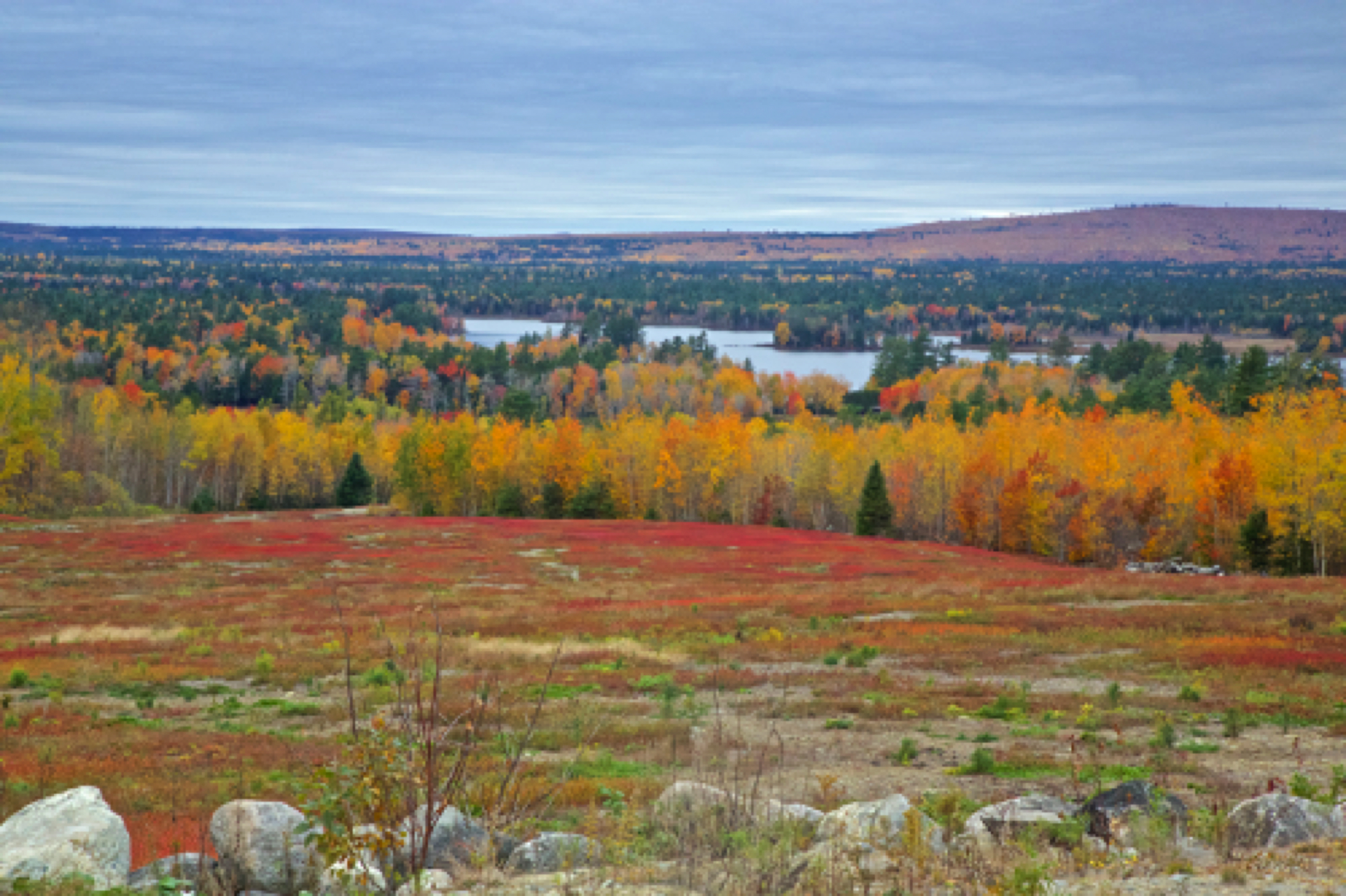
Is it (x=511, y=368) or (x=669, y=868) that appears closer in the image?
(x=669, y=868)

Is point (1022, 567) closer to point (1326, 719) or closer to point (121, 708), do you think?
point (1326, 719)

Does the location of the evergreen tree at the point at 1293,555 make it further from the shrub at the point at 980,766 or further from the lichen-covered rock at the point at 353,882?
the lichen-covered rock at the point at 353,882

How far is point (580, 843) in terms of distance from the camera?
856 centimetres

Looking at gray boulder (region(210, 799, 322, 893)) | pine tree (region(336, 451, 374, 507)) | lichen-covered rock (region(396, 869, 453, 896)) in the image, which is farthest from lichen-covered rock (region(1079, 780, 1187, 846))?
pine tree (region(336, 451, 374, 507))

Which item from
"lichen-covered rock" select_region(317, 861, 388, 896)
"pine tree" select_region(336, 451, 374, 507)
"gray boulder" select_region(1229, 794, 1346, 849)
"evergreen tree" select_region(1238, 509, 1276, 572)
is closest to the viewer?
"lichen-covered rock" select_region(317, 861, 388, 896)

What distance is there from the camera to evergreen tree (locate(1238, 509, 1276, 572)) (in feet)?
172

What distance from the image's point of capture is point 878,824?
29.1 feet

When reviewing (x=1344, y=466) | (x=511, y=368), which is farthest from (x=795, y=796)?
(x=511, y=368)

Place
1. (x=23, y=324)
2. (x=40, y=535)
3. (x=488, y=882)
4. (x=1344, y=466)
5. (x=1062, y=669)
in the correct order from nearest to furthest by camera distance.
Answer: (x=488, y=882) → (x=1062, y=669) → (x=1344, y=466) → (x=40, y=535) → (x=23, y=324)

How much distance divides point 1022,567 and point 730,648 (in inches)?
1141

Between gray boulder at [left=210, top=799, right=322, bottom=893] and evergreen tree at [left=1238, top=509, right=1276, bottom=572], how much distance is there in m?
55.8

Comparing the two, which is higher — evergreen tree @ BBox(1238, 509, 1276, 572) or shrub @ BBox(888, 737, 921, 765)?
shrub @ BBox(888, 737, 921, 765)

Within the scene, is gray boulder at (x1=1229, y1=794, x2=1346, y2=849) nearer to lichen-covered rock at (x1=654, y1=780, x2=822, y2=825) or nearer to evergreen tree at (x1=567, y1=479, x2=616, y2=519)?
lichen-covered rock at (x1=654, y1=780, x2=822, y2=825)

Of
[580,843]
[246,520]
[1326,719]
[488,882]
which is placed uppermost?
[488,882]
